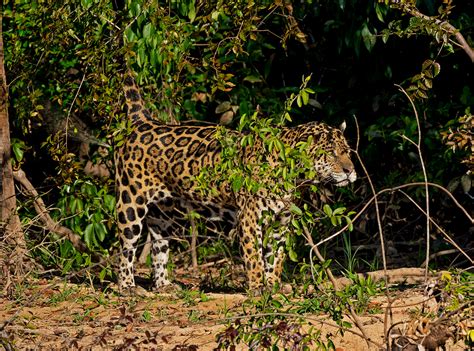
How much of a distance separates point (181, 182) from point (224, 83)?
46.6 inches

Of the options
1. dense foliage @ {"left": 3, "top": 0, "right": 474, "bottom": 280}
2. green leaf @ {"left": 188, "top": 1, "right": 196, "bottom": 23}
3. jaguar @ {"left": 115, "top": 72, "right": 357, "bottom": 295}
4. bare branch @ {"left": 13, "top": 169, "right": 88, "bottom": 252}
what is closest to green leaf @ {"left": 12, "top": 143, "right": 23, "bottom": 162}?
dense foliage @ {"left": 3, "top": 0, "right": 474, "bottom": 280}

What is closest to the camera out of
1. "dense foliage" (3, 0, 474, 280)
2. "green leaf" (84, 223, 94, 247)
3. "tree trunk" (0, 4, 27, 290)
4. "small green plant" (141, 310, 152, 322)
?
"small green plant" (141, 310, 152, 322)

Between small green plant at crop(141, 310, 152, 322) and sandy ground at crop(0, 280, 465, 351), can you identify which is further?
small green plant at crop(141, 310, 152, 322)

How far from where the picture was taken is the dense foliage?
8930 millimetres

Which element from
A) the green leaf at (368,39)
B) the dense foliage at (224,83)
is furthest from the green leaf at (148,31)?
the green leaf at (368,39)

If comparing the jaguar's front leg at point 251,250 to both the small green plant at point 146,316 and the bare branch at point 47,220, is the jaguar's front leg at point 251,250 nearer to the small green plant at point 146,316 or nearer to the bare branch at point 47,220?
the small green plant at point 146,316

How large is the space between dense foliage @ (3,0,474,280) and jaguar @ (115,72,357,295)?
0.75ft

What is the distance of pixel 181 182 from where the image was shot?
9633 mm

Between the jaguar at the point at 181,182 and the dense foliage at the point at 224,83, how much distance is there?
229 millimetres

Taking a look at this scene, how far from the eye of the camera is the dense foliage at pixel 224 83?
8930 millimetres

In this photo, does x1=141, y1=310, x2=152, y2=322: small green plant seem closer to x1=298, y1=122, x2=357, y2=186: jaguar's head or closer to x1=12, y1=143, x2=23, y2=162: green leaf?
x1=298, y1=122, x2=357, y2=186: jaguar's head

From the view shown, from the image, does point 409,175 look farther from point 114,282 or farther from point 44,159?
point 44,159

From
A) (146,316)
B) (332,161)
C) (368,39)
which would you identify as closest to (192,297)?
(146,316)

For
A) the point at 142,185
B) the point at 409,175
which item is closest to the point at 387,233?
the point at 409,175
